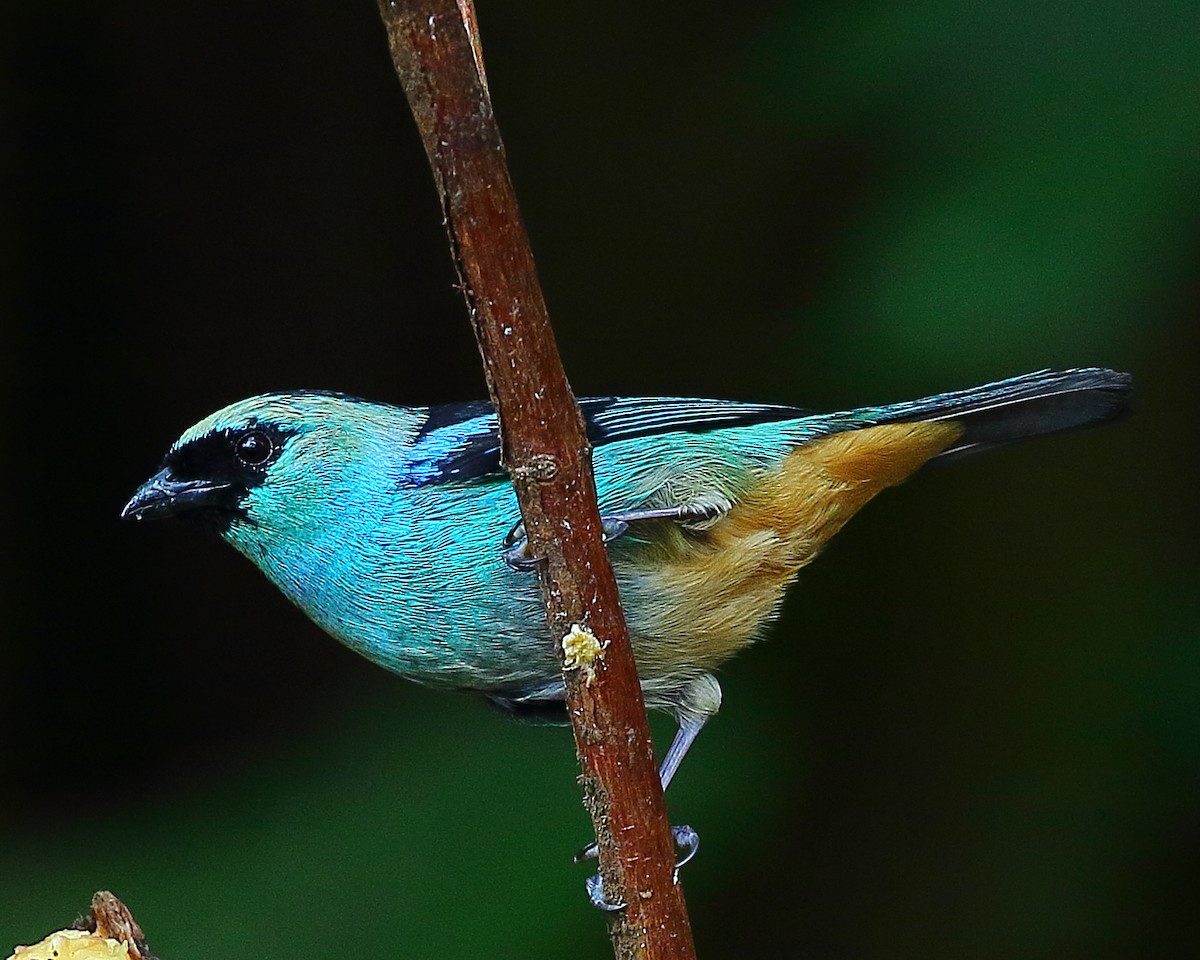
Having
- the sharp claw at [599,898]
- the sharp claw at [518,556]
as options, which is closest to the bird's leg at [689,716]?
the sharp claw at [599,898]

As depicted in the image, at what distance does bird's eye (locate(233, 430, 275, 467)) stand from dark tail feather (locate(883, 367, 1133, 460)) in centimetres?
114

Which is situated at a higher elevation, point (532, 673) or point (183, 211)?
point (183, 211)

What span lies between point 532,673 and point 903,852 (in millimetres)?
1927

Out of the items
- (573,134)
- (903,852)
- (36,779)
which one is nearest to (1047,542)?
(903,852)

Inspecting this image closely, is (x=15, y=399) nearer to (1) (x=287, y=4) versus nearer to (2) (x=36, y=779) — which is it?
(2) (x=36, y=779)

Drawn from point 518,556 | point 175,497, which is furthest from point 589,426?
point 175,497

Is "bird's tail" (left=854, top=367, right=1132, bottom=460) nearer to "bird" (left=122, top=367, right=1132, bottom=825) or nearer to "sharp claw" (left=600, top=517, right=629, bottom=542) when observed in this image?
"bird" (left=122, top=367, right=1132, bottom=825)

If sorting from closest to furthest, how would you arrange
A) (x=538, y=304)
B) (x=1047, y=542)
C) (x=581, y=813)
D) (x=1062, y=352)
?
(x=538, y=304) → (x=1062, y=352) → (x=581, y=813) → (x=1047, y=542)

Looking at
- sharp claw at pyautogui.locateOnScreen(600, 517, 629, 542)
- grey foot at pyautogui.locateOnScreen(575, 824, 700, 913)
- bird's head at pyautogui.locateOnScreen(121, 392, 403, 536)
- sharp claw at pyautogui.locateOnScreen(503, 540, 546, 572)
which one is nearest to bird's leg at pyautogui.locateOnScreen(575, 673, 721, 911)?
grey foot at pyautogui.locateOnScreen(575, 824, 700, 913)

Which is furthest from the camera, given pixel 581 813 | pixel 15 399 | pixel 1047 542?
pixel 15 399

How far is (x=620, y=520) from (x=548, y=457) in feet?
2.49

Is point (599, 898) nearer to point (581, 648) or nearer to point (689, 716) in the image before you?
point (581, 648)

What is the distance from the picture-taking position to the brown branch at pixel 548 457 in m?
1.62

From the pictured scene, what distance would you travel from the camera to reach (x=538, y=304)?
1.72 metres
